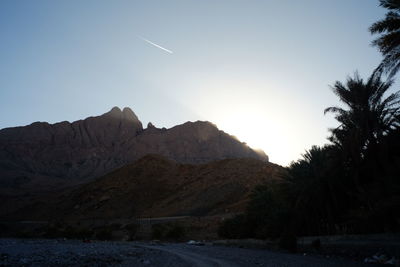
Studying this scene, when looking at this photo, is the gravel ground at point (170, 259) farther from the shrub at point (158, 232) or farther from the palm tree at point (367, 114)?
the shrub at point (158, 232)

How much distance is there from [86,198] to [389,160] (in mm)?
84205

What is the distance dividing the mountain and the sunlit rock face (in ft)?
124

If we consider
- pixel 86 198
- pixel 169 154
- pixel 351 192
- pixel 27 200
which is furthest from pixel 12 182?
pixel 351 192

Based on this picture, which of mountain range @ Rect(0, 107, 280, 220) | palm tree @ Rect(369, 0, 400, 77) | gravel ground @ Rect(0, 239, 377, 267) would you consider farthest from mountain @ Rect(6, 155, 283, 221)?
palm tree @ Rect(369, 0, 400, 77)

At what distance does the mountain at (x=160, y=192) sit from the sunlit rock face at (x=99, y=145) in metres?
37.8

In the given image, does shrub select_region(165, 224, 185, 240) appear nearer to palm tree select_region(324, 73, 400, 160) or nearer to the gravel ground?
the gravel ground

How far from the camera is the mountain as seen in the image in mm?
76812

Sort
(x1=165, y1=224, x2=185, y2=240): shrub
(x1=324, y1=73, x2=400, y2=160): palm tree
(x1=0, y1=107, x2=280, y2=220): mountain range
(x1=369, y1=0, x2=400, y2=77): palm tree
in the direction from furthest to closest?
1. (x1=0, y1=107, x2=280, y2=220): mountain range
2. (x1=165, y1=224, x2=185, y2=240): shrub
3. (x1=324, y1=73, x2=400, y2=160): palm tree
4. (x1=369, y1=0, x2=400, y2=77): palm tree

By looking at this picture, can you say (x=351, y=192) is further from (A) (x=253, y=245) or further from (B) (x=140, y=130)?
(B) (x=140, y=130)

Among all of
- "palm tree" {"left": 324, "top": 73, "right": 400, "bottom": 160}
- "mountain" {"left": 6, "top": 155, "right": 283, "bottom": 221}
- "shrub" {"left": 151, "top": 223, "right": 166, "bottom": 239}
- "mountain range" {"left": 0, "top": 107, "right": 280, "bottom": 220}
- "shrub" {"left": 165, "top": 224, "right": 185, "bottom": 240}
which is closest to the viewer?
"palm tree" {"left": 324, "top": 73, "right": 400, "bottom": 160}

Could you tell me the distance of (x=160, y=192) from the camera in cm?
9131

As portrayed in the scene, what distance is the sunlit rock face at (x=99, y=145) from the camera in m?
149

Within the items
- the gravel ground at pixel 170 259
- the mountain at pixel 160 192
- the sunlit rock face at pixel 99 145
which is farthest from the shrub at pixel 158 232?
the sunlit rock face at pixel 99 145

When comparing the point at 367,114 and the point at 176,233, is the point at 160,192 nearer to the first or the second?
the point at 176,233
